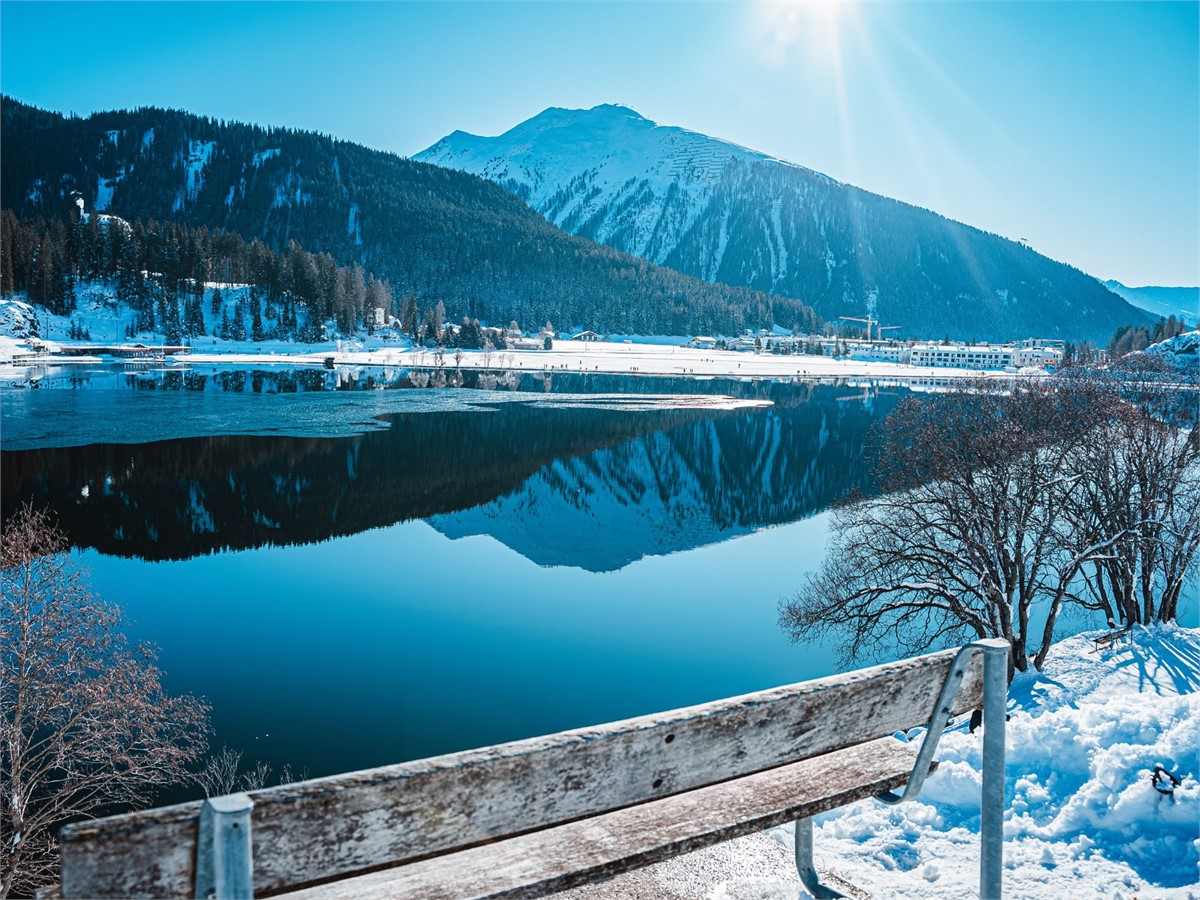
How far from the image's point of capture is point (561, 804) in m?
3.39

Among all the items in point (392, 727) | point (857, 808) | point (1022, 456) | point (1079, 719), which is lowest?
point (392, 727)

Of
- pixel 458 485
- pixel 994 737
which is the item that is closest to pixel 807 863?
pixel 994 737

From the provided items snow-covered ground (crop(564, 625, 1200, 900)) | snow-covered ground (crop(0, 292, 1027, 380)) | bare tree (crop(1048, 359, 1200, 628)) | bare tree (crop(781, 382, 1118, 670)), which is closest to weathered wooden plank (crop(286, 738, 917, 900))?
snow-covered ground (crop(564, 625, 1200, 900))

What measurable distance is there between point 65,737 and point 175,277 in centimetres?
14769

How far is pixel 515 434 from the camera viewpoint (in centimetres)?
6538

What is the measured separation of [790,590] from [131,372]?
9616 cm

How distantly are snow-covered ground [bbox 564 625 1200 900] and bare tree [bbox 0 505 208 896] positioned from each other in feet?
33.8

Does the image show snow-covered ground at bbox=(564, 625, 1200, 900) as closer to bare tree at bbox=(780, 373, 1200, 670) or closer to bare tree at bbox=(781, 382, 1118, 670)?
bare tree at bbox=(781, 382, 1118, 670)

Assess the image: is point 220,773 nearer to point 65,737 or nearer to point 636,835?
point 65,737

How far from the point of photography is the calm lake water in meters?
20.3

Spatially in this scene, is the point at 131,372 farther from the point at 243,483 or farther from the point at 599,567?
the point at 599,567

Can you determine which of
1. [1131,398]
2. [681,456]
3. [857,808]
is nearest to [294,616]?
[857,808]

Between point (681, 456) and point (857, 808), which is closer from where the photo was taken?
point (857, 808)

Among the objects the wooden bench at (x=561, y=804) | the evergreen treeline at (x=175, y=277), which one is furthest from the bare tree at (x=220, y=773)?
the evergreen treeline at (x=175, y=277)
